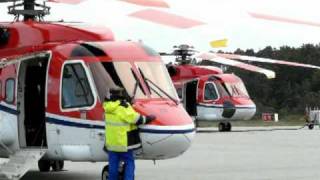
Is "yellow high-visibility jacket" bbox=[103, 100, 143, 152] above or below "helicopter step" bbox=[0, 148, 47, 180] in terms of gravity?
above

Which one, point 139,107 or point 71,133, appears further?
point 71,133

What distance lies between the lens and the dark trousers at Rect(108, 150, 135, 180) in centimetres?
1006

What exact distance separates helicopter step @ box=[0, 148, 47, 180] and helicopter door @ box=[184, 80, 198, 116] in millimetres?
19114

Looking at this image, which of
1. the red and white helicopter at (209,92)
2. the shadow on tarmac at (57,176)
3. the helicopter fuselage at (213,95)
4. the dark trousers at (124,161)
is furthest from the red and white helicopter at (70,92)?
the helicopter fuselage at (213,95)

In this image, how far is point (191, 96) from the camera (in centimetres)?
3127

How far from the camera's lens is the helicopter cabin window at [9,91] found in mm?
12023

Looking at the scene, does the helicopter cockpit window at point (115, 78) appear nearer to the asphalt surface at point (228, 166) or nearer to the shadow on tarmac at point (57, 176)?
the asphalt surface at point (228, 166)

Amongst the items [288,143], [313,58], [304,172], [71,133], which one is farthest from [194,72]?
[313,58]

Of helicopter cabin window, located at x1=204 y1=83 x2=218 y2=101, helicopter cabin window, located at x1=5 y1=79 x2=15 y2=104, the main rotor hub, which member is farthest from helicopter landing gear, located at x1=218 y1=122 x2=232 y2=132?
helicopter cabin window, located at x1=5 y1=79 x2=15 y2=104

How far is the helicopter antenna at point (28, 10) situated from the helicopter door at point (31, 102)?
1.17 meters

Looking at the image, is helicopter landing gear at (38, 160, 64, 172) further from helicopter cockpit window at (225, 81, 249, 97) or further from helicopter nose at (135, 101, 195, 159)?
helicopter cockpit window at (225, 81, 249, 97)

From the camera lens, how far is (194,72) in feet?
103

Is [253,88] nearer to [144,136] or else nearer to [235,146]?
[235,146]

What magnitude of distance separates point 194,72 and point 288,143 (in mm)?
9269
